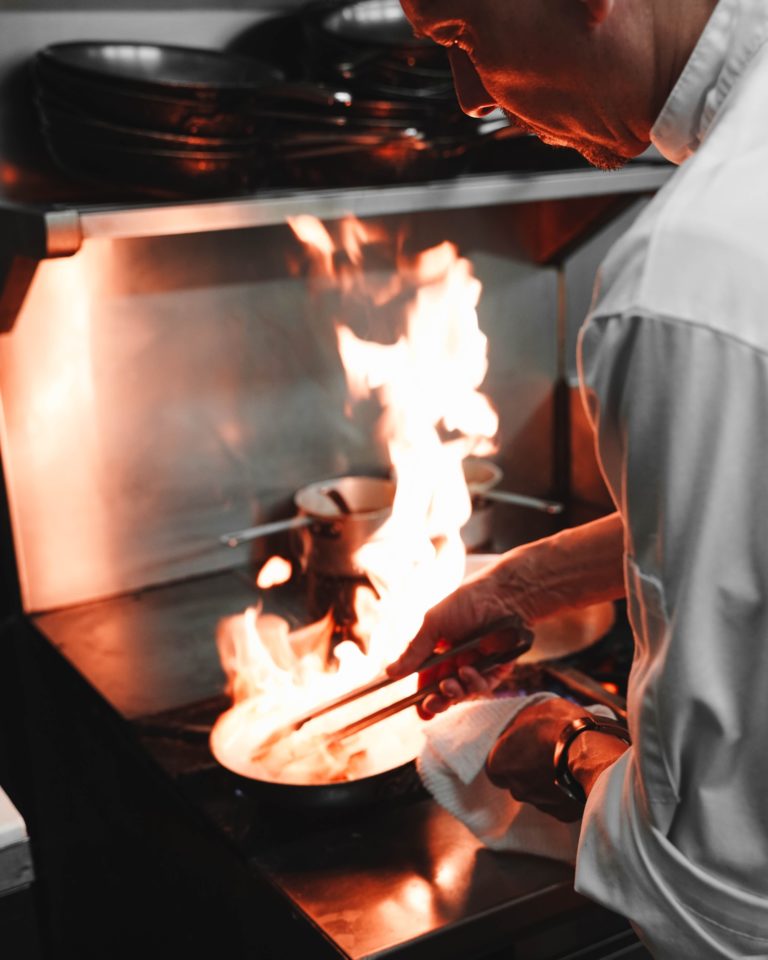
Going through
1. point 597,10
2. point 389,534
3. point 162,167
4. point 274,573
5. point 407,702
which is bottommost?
point 274,573

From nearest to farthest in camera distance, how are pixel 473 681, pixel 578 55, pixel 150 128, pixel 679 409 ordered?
pixel 679 409 → pixel 578 55 → pixel 473 681 → pixel 150 128

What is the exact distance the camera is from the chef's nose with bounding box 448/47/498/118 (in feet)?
3.26

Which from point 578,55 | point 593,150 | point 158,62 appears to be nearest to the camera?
point 578,55

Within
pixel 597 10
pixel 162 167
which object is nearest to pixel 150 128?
pixel 162 167

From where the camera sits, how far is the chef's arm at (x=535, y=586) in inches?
52.8

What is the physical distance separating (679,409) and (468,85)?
1.42 feet

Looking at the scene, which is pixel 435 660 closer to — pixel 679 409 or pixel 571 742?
pixel 571 742

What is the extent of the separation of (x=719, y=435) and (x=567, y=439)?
1670 millimetres

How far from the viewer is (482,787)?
4.16 feet

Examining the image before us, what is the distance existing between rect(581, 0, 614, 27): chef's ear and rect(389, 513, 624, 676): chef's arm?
A: 64cm

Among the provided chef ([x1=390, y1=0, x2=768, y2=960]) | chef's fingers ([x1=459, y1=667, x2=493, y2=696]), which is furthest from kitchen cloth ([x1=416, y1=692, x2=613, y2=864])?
chef ([x1=390, y1=0, x2=768, y2=960])

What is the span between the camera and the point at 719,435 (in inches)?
28.2

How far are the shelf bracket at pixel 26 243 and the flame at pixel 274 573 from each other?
62cm

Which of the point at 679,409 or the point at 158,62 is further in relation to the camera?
the point at 158,62
